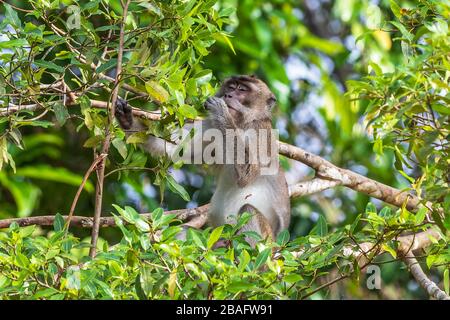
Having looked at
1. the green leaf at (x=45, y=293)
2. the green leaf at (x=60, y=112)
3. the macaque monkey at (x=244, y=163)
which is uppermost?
the green leaf at (x=60, y=112)

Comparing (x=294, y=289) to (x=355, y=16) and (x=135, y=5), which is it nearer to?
(x=135, y=5)

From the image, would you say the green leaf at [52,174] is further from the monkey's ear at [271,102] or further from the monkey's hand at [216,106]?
the monkey's hand at [216,106]

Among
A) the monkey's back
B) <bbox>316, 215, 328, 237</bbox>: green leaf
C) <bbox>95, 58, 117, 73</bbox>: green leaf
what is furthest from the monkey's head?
<bbox>316, 215, 328, 237</bbox>: green leaf

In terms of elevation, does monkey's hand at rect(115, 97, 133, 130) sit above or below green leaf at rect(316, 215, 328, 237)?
above

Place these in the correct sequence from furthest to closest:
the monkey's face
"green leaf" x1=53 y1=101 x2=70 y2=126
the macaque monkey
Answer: the monkey's face < the macaque monkey < "green leaf" x1=53 y1=101 x2=70 y2=126

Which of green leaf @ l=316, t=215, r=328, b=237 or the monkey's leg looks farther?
the monkey's leg

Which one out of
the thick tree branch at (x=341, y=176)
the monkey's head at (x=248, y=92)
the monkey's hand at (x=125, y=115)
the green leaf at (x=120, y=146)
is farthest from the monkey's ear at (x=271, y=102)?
the green leaf at (x=120, y=146)

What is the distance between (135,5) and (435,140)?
70.4 inches

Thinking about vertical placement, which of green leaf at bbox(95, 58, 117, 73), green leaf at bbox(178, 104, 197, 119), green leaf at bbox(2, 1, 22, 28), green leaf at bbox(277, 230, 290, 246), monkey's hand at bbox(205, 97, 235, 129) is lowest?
green leaf at bbox(277, 230, 290, 246)

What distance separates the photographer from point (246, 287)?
3275 millimetres

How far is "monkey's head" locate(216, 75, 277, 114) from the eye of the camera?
685 centimetres

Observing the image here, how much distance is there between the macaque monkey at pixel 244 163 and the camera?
6363 millimetres

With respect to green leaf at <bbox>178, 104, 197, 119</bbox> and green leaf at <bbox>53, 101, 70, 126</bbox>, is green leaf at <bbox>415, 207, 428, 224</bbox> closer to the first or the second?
green leaf at <bbox>178, 104, 197, 119</bbox>
